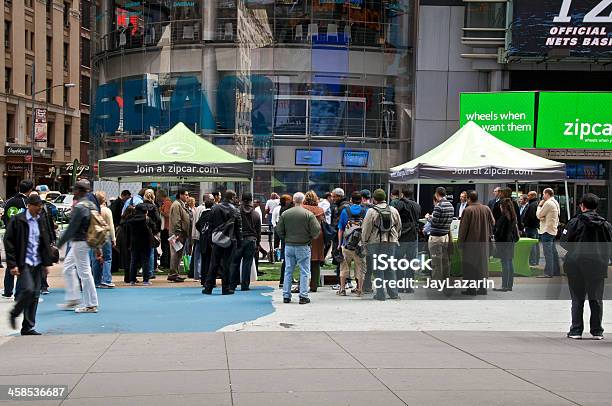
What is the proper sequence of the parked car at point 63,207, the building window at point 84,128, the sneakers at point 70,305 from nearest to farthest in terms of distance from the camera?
the sneakers at point 70,305, the parked car at point 63,207, the building window at point 84,128

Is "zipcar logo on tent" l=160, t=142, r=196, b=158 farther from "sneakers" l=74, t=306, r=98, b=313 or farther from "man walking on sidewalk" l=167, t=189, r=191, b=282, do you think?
"sneakers" l=74, t=306, r=98, b=313

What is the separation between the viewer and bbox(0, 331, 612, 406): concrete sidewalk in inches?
273

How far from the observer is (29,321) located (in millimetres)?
10164

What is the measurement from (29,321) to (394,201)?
7319mm

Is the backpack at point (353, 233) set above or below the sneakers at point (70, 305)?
above

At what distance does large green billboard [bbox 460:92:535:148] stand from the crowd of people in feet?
35.5

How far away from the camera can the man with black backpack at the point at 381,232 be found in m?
13.6

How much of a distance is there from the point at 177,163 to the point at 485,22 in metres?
16.6

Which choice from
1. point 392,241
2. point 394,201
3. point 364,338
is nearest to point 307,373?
point 364,338

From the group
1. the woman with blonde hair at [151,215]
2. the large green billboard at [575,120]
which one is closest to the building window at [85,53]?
the large green billboard at [575,120]

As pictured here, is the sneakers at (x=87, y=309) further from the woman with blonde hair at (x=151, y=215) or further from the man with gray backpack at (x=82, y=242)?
the woman with blonde hair at (x=151, y=215)

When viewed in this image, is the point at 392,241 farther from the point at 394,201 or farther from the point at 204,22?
the point at 204,22

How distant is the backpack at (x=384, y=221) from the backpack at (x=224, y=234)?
8.37 feet

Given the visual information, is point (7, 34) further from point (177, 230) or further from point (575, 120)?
point (177, 230)
